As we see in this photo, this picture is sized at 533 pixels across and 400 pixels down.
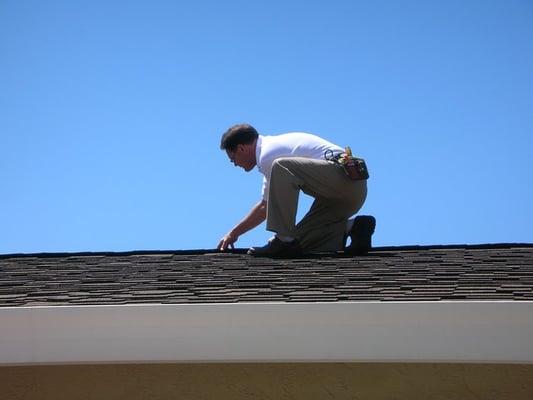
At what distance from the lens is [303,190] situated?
20.5 feet

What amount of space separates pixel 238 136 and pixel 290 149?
0.41 meters

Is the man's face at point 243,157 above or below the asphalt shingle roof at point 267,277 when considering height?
above

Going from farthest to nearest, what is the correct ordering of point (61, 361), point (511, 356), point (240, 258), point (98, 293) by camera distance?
point (240, 258) < point (98, 293) < point (61, 361) < point (511, 356)

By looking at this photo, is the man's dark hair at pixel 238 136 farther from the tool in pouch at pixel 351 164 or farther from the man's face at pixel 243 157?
the tool in pouch at pixel 351 164

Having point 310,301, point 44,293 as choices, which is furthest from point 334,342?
point 44,293

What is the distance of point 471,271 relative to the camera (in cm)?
521

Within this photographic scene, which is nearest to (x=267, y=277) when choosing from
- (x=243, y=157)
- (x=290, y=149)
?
(x=290, y=149)

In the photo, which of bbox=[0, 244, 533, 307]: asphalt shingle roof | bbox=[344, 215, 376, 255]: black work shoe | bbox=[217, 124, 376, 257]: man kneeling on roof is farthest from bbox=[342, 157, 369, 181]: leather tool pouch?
bbox=[0, 244, 533, 307]: asphalt shingle roof

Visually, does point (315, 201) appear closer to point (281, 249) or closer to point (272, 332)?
point (281, 249)

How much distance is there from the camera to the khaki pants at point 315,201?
6.04 metres
